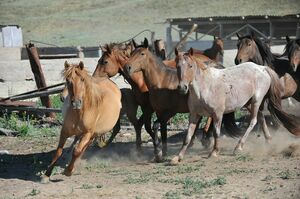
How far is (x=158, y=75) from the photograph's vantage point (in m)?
10.5

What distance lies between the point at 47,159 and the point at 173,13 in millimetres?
46393

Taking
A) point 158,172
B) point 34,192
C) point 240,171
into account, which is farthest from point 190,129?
point 34,192

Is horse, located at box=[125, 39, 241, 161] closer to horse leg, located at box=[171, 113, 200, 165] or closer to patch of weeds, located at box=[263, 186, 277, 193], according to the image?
horse leg, located at box=[171, 113, 200, 165]

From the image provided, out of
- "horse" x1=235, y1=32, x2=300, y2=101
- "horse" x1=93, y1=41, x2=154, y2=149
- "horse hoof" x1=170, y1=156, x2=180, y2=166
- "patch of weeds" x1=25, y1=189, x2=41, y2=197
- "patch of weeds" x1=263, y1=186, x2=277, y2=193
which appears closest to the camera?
"patch of weeds" x1=263, y1=186, x2=277, y2=193

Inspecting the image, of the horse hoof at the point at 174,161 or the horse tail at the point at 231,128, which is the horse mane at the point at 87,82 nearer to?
the horse hoof at the point at 174,161

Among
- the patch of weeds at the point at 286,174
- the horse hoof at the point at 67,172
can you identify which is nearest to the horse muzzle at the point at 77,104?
the horse hoof at the point at 67,172

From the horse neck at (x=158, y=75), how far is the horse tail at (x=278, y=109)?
1.76 meters

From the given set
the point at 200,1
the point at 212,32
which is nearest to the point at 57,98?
the point at 212,32

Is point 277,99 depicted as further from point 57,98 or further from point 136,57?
point 57,98

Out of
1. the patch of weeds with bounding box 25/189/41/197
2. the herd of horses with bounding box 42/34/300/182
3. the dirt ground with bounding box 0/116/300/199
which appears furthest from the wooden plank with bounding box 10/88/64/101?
the patch of weeds with bounding box 25/189/41/197

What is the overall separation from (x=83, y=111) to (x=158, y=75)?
174 centimetres

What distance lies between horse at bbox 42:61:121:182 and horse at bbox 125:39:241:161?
2.45 feet

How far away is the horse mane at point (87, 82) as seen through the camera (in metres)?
8.79

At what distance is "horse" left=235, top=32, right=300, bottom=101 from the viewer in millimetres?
12023
